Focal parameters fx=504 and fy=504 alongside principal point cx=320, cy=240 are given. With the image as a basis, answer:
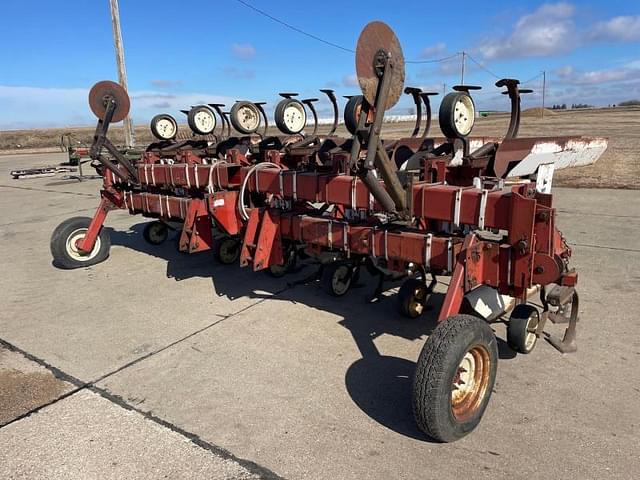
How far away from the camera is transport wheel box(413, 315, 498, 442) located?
249 cm

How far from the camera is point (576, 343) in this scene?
3.71m

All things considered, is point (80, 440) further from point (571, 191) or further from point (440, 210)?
point (571, 191)

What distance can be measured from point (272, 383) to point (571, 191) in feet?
32.0

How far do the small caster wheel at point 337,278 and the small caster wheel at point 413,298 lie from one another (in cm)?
76

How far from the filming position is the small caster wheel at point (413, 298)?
4.16 m

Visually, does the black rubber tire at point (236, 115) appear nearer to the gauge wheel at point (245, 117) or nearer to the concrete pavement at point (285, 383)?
the gauge wheel at point (245, 117)

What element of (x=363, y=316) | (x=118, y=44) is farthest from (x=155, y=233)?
(x=118, y=44)

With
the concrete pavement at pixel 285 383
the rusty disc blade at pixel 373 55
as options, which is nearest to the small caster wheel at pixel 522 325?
the concrete pavement at pixel 285 383

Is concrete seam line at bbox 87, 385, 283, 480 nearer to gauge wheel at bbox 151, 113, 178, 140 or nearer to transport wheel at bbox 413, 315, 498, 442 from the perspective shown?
transport wheel at bbox 413, 315, 498, 442

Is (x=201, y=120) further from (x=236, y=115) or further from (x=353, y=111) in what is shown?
(x=353, y=111)

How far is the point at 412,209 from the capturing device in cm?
327

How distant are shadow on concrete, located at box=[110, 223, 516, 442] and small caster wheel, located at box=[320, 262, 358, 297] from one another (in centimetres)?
8

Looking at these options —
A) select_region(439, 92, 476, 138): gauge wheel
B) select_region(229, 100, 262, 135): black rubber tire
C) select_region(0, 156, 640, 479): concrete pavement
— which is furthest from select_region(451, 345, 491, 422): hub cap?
select_region(229, 100, 262, 135): black rubber tire

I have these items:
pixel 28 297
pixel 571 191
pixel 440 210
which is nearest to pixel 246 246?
pixel 440 210
